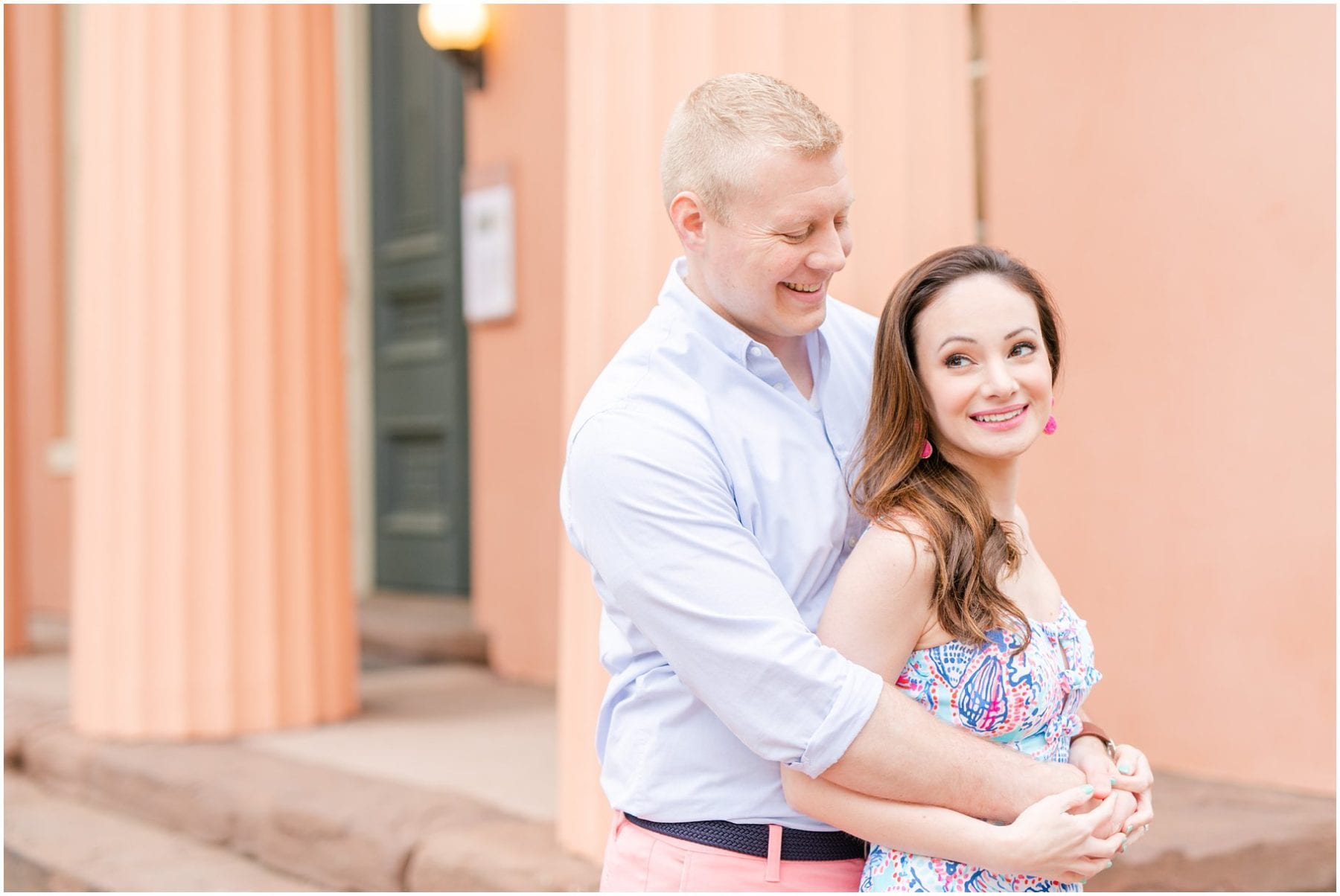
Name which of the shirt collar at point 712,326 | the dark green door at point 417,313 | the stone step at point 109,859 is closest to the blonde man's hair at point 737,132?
the shirt collar at point 712,326

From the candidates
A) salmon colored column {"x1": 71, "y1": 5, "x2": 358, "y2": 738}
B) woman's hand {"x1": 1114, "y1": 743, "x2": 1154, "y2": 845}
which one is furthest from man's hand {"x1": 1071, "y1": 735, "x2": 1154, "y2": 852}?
salmon colored column {"x1": 71, "y1": 5, "x2": 358, "y2": 738}

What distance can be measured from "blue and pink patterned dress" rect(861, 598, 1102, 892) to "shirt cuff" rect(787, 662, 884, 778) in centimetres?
15

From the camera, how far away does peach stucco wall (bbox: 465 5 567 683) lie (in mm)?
5598

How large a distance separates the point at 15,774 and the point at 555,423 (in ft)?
7.44

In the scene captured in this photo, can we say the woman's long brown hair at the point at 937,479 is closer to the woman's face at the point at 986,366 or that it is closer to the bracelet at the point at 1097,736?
the woman's face at the point at 986,366

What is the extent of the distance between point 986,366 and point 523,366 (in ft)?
13.8

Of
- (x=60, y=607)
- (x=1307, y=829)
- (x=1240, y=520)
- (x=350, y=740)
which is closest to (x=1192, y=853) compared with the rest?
(x=1307, y=829)

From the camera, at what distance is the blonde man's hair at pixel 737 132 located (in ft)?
5.49

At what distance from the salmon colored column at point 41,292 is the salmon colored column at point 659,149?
6255mm

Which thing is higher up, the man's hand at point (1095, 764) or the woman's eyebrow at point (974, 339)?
the woman's eyebrow at point (974, 339)

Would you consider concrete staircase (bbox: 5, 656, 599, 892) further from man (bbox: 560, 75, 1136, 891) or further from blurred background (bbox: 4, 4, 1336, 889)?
man (bbox: 560, 75, 1136, 891)

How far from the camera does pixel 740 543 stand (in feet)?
5.29

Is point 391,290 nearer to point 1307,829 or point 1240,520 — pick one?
point 1240,520

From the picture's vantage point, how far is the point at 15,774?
4.79 metres
